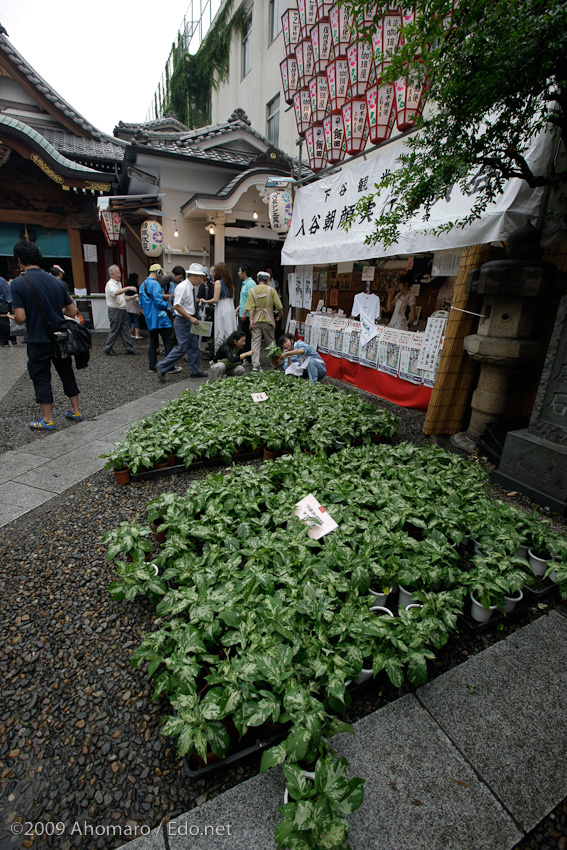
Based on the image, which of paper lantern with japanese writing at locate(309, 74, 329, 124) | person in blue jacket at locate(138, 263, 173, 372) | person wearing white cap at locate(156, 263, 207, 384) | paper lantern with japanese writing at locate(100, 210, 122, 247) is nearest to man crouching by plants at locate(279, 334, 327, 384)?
person wearing white cap at locate(156, 263, 207, 384)

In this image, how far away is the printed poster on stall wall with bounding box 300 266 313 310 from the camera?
33.5 ft

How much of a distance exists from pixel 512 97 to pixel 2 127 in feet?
42.2

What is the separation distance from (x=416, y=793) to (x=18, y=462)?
510 centimetres

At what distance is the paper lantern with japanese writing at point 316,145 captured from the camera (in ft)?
25.9

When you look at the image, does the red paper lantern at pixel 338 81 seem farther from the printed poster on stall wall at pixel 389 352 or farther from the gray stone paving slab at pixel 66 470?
the gray stone paving slab at pixel 66 470

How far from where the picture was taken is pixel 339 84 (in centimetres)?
688

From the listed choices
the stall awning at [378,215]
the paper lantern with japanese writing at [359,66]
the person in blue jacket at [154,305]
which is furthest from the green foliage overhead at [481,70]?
the person in blue jacket at [154,305]

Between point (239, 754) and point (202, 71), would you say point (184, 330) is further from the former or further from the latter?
point (202, 71)

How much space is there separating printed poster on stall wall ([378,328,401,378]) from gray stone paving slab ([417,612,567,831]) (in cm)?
516

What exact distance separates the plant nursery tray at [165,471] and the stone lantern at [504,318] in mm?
3553

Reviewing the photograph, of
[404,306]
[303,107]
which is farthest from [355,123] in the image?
[404,306]

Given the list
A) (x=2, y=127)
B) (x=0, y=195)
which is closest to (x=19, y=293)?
(x=2, y=127)

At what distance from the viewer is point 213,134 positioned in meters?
12.5

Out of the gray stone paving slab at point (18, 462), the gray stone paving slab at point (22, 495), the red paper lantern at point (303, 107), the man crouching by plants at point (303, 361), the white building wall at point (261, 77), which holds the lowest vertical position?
the gray stone paving slab at point (22, 495)
